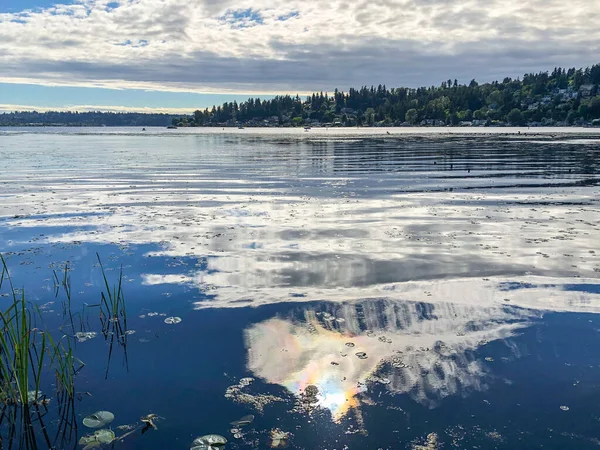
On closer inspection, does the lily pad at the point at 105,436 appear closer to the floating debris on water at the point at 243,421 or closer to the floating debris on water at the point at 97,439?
the floating debris on water at the point at 97,439

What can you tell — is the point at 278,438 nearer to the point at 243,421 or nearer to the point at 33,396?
the point at 243,421

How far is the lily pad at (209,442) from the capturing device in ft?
24.0

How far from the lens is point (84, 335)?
1105 cm

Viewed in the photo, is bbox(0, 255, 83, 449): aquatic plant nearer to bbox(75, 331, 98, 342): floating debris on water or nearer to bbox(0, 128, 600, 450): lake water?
bbox(0, 128, 600, 450): lake water

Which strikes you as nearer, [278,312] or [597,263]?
[278,312]

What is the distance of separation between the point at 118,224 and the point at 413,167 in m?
34.9

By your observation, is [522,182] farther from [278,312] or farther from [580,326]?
[278,312]

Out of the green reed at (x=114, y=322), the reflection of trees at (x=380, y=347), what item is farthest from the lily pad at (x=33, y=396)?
the reflection of trees at (x=380, y=347)

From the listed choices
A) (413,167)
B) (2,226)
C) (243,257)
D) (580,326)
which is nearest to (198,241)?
(243,257)

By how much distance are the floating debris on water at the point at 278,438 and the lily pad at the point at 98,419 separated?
2.72 meters

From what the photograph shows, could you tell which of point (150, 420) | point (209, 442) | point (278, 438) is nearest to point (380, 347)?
point (278, 438)

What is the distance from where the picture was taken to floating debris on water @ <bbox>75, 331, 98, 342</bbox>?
10867mm

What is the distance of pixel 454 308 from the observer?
40.8 ft

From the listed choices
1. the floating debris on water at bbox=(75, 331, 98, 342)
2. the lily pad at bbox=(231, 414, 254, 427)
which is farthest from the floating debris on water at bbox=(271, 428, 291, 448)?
the floating debris on water at bbox=(75, 331, 98, 342)
